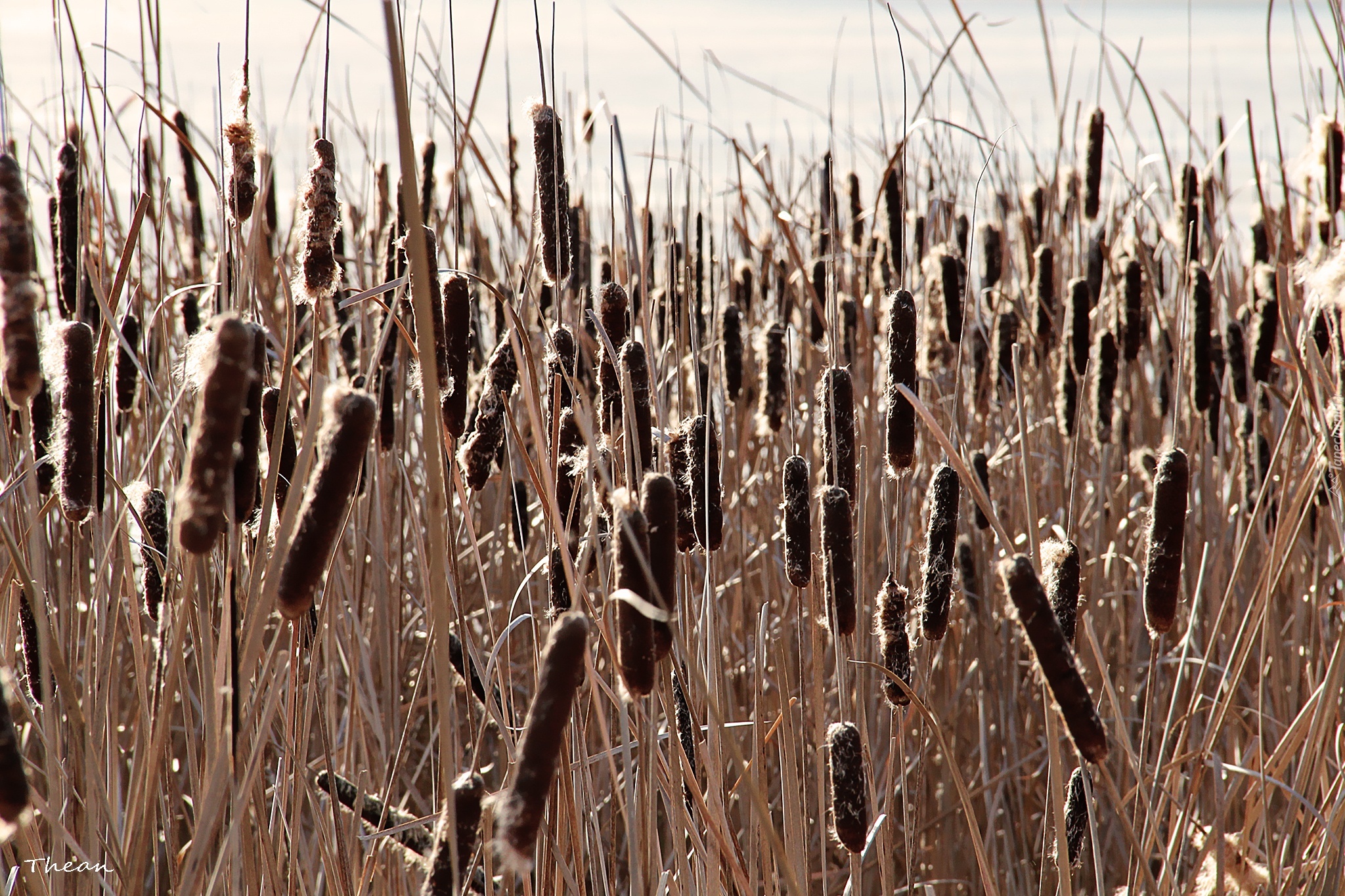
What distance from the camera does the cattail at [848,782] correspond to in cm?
109

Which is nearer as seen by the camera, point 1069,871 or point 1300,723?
point 1069,871

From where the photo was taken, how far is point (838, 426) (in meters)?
1.29

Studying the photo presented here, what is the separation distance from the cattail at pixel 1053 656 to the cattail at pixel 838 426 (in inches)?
14.8

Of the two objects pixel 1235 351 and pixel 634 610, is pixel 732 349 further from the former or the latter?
pixel 634 610

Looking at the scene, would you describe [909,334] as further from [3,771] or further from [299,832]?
[3,771]

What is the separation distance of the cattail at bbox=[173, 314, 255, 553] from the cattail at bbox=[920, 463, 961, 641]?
767 millimetres

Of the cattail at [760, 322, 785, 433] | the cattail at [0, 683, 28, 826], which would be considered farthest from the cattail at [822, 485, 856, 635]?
the cattail at [760, 322, 785, 433]

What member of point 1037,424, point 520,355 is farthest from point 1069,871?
point 1037,424

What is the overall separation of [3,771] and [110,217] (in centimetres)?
221

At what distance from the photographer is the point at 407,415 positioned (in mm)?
2711

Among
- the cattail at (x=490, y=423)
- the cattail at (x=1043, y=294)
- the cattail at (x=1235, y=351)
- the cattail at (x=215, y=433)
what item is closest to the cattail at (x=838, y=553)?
the cattail at (x=490, y=423)

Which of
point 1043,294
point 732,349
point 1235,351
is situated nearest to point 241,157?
point 732,349

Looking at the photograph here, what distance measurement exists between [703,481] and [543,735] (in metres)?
0.59

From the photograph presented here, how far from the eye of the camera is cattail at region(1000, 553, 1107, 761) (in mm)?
812
